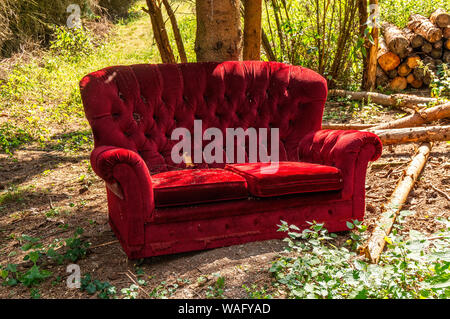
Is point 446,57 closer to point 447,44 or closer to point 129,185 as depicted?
point 447,44

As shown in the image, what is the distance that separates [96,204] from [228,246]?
5.25 feet

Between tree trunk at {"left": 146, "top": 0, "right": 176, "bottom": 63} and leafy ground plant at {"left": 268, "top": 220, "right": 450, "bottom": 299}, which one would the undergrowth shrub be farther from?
leafy ground plant at {"left": 268, "top": 220, "right": 450, "bottom": 299}

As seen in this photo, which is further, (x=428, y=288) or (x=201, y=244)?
(x=201, y=244)

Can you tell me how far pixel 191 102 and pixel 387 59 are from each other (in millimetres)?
5115

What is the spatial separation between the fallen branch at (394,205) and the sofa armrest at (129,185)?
54.1 inches

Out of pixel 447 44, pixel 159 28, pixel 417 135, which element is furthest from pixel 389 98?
pixel 159 28

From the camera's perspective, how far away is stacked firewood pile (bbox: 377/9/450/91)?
7348 millimetres

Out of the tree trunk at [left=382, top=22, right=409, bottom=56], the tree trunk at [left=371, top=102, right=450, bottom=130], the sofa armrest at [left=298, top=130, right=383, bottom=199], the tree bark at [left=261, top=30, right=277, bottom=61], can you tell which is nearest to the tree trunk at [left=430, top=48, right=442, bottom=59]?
the tree trunk at [left=382, top=22, right=409, bottom=56]

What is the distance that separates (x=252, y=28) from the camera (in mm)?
4836

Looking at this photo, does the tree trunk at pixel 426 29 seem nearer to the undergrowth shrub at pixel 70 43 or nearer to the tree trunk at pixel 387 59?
the tree trunk at pixel 387 59

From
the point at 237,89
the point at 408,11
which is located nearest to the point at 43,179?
the point at 237,89

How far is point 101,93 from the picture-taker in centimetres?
313

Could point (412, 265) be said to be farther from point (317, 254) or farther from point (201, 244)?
point (201, 244)

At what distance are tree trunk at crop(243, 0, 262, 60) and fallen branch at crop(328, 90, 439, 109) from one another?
7.18 ft
